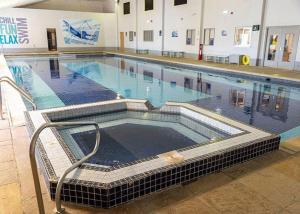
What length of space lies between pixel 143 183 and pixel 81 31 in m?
18.0

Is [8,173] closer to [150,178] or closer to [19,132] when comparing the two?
[19,132]

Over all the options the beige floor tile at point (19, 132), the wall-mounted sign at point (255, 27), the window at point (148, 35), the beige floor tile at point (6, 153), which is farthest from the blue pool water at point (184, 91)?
the window at point (148, 35)

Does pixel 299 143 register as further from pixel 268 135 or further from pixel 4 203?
pixel 4 203

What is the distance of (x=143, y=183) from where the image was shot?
2.03 m

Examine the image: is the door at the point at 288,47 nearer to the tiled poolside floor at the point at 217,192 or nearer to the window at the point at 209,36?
the window at the point at 209,36

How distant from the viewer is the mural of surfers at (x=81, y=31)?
1767 cm

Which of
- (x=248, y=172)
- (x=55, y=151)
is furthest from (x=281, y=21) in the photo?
(x=55, y=151)

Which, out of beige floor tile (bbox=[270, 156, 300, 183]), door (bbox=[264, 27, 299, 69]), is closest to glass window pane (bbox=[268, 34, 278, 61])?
door (bbox=[264, 27, 299, 69])

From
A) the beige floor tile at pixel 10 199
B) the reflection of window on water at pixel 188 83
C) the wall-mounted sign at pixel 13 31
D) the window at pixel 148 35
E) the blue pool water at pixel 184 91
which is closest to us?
the beige floor tile at pixel 10 199

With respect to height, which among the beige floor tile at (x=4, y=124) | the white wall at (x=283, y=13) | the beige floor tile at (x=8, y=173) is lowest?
the beige floor tile at (x=8, y=173)

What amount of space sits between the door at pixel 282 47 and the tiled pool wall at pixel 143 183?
8024mm

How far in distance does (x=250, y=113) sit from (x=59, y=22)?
15916 mm

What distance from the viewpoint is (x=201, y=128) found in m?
3.99

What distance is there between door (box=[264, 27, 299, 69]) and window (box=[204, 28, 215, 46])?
109 inches
